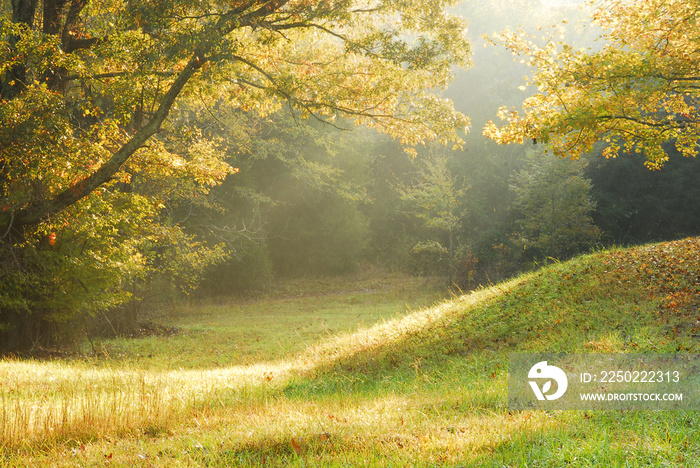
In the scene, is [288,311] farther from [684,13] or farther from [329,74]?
[684,13]

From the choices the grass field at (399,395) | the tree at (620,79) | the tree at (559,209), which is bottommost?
the grass field at (399,395)

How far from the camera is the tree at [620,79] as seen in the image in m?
8.23

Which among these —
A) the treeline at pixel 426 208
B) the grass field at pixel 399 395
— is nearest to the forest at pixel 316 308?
the grass field at pixel 399 395

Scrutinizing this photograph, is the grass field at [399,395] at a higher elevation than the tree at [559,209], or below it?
below

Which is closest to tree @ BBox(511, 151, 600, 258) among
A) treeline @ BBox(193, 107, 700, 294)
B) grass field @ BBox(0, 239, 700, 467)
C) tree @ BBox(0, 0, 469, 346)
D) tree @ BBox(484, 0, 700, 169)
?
treeline @ BBox(193, 107, 700, 294)

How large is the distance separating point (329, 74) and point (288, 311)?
12.8 m

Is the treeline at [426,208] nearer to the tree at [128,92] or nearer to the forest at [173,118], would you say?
the forest at [173,118]

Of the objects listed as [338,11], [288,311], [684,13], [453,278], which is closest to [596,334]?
[684,13]

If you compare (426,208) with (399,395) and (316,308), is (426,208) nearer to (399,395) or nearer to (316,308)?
(316,308)

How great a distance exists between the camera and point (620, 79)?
8125mm

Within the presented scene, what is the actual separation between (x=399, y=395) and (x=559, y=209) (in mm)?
18791

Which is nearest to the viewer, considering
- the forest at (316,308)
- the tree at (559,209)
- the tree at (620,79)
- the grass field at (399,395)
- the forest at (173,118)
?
the grass field at (399,395)

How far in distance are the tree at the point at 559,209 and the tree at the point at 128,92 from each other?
1318 cm

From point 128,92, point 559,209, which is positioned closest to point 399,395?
point 128,92
